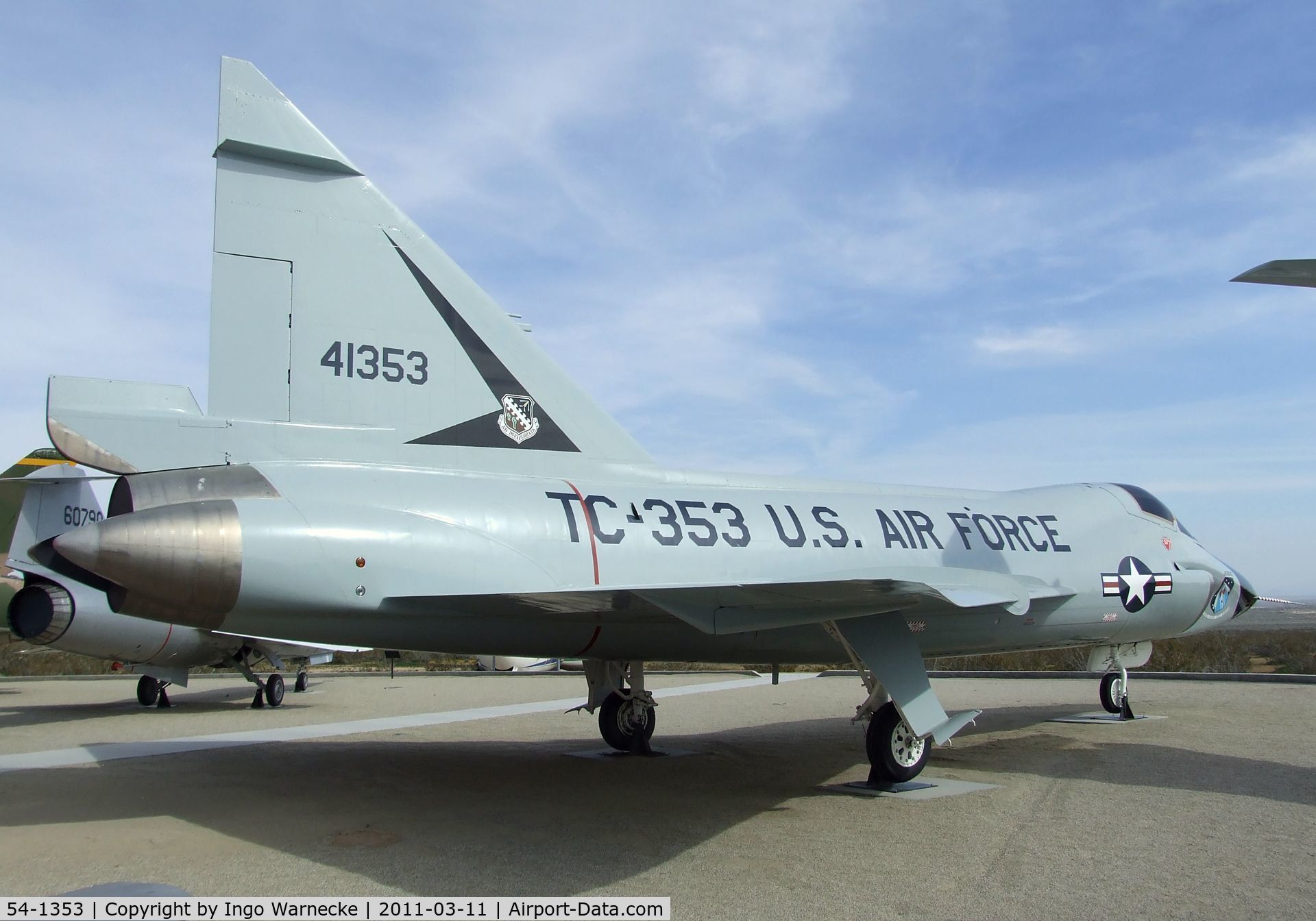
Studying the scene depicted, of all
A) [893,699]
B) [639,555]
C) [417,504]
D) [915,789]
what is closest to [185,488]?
[417,504]

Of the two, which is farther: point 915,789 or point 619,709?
point 619,709

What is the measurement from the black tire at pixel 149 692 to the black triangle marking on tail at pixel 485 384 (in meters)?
12.1

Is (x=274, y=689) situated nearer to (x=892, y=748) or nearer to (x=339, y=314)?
(x=339, y=314)

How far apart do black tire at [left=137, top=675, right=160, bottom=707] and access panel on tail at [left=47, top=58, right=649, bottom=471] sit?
11.9 metres

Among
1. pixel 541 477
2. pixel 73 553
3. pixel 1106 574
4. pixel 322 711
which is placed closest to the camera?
pixel 73 553

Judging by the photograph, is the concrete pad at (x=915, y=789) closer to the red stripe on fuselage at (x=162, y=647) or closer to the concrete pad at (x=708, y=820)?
the concrete pad at (x=708, y=820)

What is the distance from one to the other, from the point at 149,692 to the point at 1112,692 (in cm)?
1476

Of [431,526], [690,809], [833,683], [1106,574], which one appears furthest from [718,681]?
[431,526]

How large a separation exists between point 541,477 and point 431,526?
1169 millimetres

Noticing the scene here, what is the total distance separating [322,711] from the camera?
14484mm

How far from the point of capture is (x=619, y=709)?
9578mm

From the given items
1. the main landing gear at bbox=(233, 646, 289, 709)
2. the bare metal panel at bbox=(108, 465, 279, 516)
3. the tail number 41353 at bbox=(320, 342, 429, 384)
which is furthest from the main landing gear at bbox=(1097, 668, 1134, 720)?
the main landing gear at bbox=(233, 646, 289, 709)

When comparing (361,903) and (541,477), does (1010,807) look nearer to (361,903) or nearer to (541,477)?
→ (541,477)
